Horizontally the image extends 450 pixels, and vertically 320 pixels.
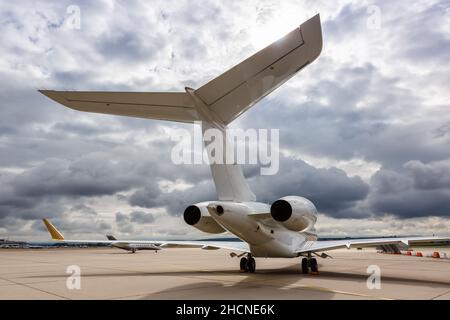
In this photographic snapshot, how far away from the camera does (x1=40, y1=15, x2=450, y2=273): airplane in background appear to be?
732 centimetres

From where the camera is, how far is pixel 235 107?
898 cm

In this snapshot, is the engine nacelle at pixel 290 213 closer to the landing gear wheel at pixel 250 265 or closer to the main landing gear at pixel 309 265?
the main landing gear at pixel 309 265

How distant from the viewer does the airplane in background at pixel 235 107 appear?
7.32 m

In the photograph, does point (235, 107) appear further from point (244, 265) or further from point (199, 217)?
point (244, 265)

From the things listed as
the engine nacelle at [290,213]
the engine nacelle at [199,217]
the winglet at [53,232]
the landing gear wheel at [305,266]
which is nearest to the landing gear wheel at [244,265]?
the landing gear wheel at [305,266]

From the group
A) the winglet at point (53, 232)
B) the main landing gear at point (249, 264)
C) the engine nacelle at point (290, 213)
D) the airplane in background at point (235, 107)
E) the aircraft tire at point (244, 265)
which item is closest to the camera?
the airplane in background at point (235, 107)

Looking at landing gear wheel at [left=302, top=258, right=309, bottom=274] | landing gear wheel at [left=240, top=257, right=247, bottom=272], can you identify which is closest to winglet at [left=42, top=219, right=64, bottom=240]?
landing gear wheel at [left=240, top=257, right=247, bottom=272]

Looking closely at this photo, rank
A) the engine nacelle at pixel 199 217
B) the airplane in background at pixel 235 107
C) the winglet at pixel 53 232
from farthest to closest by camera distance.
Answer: the winglet at pixel 53 232 → the engine nacelle at pixel 199 217 → the airplane in background at pixel 235 107

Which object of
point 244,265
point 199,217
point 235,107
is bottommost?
point 244,265

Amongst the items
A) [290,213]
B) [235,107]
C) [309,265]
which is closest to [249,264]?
[309,265]

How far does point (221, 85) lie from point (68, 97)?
3291 millimetres
